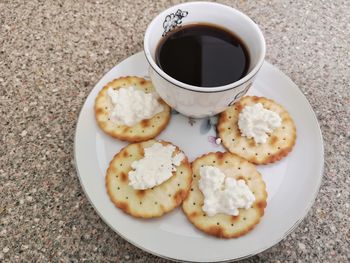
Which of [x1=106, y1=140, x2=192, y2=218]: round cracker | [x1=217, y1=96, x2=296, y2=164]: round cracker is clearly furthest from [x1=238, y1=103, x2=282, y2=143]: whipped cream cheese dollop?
[x1=106, y1=140, x2=192, y2=218]: round cracker

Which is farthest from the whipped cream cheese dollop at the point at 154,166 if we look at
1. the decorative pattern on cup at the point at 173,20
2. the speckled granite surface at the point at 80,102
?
the decorative pattern on cup at the point at 173,20

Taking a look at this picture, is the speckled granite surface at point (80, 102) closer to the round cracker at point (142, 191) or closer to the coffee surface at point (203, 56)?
the round cracker at point (142, 191)

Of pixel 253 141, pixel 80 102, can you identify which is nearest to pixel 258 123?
pixel 253 141

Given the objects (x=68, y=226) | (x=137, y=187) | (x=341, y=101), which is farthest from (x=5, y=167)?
(x=341, y=101)

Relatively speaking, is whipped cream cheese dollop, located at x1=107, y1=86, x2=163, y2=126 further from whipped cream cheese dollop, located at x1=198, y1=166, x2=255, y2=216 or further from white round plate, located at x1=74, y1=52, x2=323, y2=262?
whipped cream cheese dollop, located at x1=198, y1=166, x2=255, y2=216

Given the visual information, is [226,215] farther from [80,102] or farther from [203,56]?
[80,102]

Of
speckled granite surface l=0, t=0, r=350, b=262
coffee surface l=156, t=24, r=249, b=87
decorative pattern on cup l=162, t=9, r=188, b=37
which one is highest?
decorative pattern on cup l=162, t=9, r=188, b=37
